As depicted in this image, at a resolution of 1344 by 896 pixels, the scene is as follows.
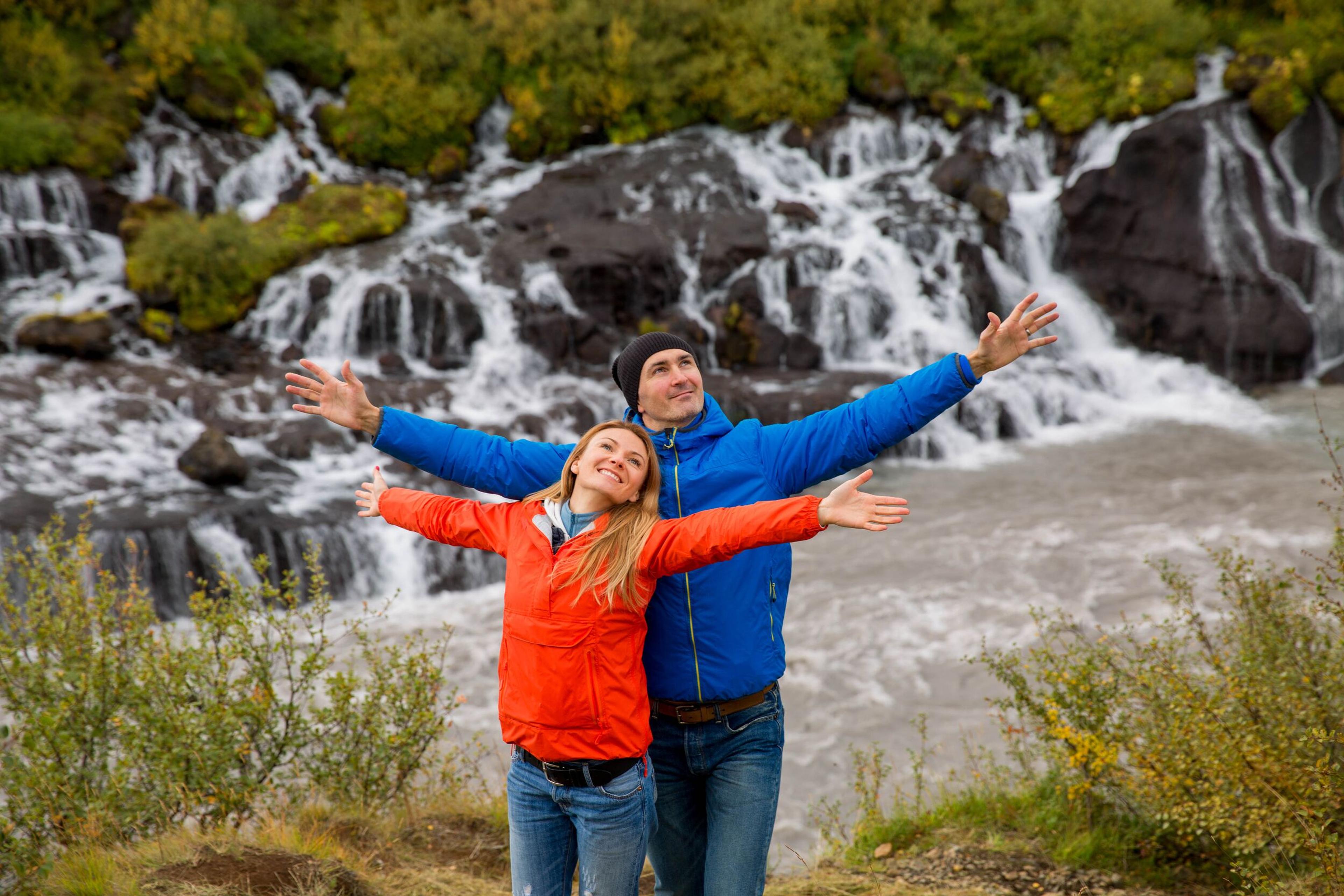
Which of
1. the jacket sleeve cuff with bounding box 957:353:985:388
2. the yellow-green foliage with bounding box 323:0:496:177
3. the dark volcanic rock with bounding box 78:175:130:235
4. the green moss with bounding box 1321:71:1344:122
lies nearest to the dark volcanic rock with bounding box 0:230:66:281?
the dark volcanic rock with bounding box 78:175:130:235

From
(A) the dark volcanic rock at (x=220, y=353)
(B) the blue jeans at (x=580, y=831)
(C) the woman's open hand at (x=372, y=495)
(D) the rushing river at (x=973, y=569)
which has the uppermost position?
(A) the dark volcanic rock at (x=220, y=353)

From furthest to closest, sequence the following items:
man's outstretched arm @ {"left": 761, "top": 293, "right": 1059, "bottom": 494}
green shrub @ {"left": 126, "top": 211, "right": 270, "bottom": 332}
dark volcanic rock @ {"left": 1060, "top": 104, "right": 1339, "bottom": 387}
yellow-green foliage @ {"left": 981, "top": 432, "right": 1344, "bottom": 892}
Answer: dark volcanic rock @ {"left": 1060, "top": 104, "right": 1339, "bottom": 387} → green shrub @ {"left": 126, "top": 211, "right": 270, "bottom": 332} → yellow-green foliage @ {"left": 981, "top": 432, "right": 1344, "bottom": 892} → man's outstretched arm @ {"left": 761, "top": 293, "right": 1059, "bottom": 494}

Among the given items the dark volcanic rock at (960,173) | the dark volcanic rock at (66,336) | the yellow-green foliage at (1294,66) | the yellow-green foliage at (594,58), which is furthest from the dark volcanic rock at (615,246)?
the yellow-green foliage at (1294,66)

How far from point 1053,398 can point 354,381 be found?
15505mm

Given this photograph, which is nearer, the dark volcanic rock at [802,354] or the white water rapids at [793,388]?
the white water rapids at [793,388]

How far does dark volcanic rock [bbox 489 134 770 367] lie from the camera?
58.5ft

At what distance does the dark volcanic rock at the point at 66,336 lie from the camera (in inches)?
591

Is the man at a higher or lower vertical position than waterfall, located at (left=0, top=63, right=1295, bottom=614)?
lower

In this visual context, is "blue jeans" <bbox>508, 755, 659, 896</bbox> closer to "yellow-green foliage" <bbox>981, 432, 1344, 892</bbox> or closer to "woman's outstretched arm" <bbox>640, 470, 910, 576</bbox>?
A: "woman's outstretched arm" <bbox>640, 470, 910, 576</bbox>

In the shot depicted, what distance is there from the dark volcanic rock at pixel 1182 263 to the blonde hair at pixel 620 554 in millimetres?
18398

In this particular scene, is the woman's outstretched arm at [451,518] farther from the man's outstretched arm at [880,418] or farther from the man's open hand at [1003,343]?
the man's open hand at [1003,343]

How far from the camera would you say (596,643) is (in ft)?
8.85

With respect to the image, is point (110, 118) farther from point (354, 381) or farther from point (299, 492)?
point (354, 381)

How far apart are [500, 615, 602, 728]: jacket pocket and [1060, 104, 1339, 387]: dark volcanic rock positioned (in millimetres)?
18694
